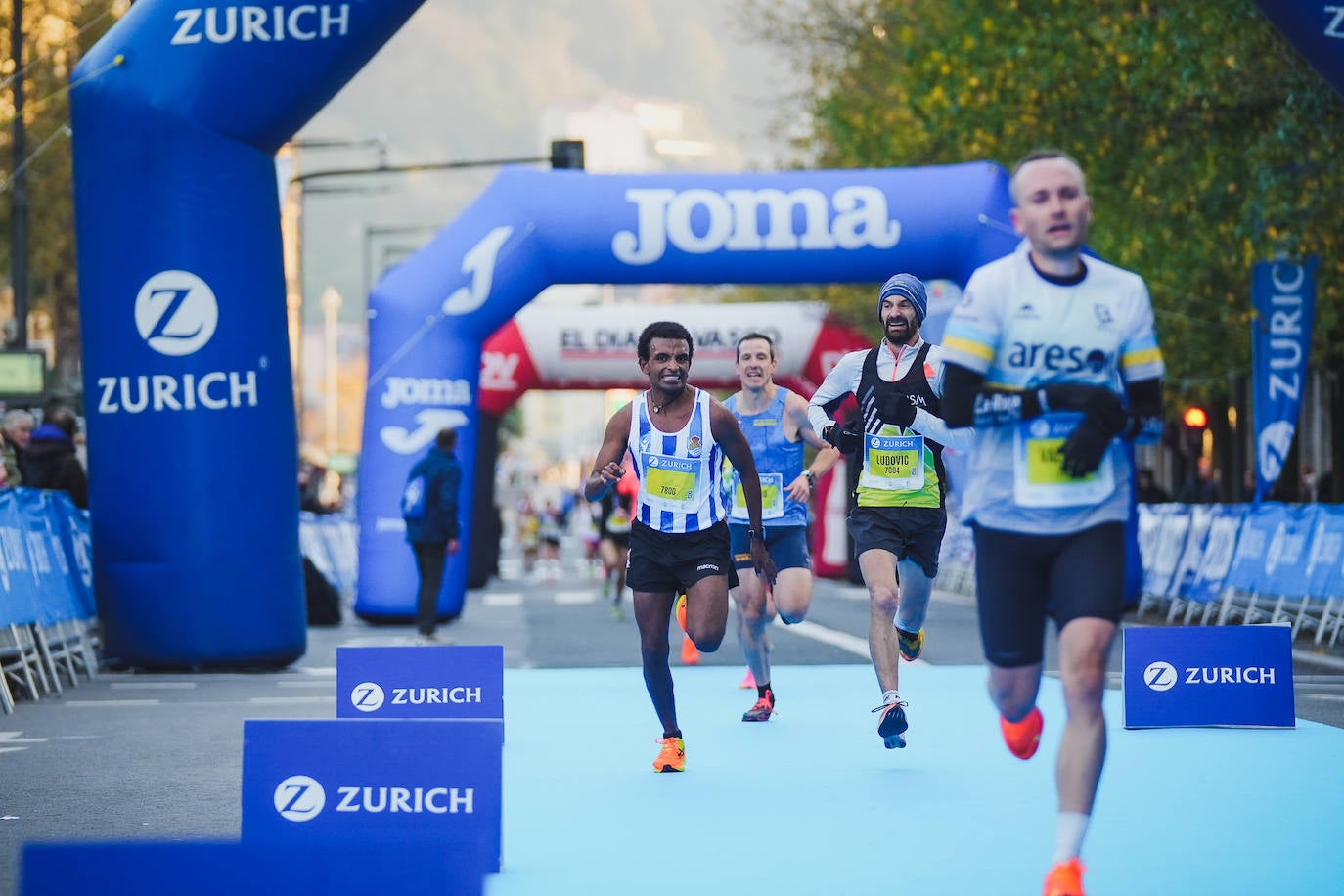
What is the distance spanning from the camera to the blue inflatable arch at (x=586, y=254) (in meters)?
20.7

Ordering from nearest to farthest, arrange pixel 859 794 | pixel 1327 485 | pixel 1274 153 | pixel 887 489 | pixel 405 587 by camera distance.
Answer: pixel 859 794 → pixel 887 489 → pixel 1274 153 → pixel 405 587 → pixel 1327 485

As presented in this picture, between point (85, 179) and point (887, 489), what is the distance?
7704 millimetres

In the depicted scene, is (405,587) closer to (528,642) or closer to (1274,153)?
(528,642)

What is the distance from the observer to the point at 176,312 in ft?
48.8

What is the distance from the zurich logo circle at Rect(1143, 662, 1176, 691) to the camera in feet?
33.8

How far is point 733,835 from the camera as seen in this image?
720 cm

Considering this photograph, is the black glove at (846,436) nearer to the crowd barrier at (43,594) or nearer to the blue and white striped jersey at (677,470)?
the blue and white striped jersey at (677,470)

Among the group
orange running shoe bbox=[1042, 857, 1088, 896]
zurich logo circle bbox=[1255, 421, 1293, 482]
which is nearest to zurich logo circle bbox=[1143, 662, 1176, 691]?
orange running shoe bbox=[1042, 857, 1088, 896]

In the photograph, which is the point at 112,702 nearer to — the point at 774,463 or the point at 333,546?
the point at 774,463

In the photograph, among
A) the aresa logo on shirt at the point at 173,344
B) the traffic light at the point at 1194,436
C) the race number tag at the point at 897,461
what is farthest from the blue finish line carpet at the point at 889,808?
the traffic light at the point at 1194,436

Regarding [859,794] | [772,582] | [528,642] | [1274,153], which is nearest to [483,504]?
[528,642]

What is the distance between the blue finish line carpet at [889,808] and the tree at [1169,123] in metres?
8.58

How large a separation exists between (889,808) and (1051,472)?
2.25 m

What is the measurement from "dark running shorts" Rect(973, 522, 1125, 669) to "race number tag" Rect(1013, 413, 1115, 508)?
10 centimetres
